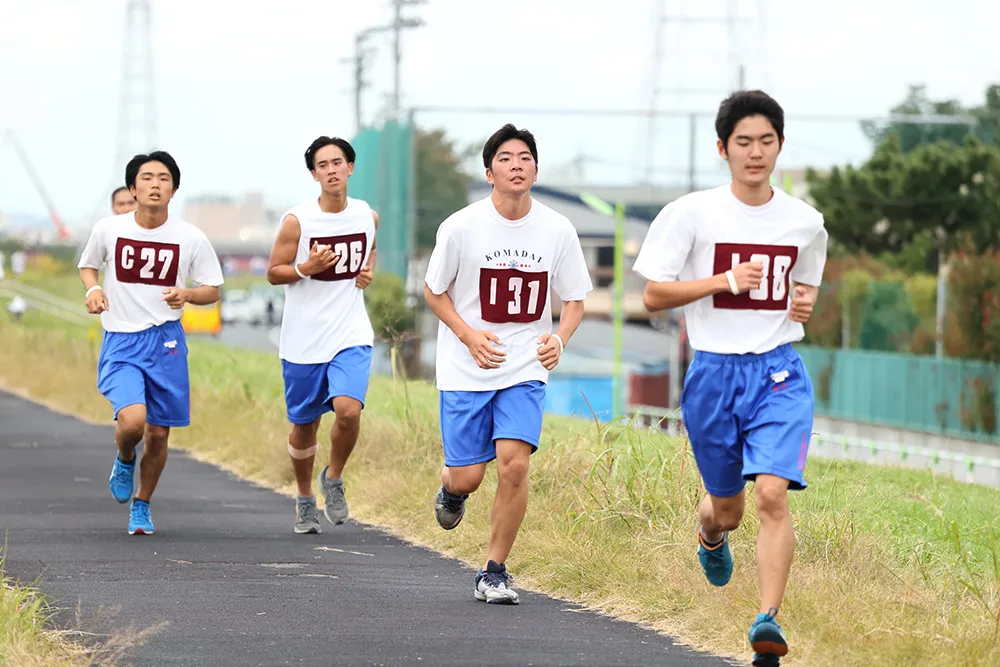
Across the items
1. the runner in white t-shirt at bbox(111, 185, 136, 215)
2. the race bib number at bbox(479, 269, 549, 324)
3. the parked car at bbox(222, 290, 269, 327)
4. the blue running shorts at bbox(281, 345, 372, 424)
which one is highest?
the runner in white t-shirt at bbox(111, 185, 136, 215)

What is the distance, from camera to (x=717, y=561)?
7.64 meters

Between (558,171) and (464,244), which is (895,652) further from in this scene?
(558,171)

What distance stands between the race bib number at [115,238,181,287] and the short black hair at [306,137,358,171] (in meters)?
0.92

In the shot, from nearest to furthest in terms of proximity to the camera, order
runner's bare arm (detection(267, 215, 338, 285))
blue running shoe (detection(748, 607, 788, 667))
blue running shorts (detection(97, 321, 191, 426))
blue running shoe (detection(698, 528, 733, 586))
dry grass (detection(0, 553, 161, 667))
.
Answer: blue running shoe (detection(748, 607, 788, 667))
dry grass (detection(0, 553, 161, 667))
blue running shoe (detection(698, 528, 733, 586))
runner's bare arm (detection(267, 215, 338, 285))
blue running shorts (detection(97, 321, 191, 426))

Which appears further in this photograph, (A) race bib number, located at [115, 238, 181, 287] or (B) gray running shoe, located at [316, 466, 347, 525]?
(B) gray running shoe, located at [316, 466, 347, 525]

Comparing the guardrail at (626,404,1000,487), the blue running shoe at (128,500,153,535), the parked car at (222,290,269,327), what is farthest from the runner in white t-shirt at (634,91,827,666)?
the parked car at (222,290,269,327)

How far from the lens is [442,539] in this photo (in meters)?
10.5

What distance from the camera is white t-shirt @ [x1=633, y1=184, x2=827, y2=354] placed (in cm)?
698

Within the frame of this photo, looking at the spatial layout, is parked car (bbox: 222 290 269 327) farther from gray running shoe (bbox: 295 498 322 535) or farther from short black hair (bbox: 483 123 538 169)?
short black hair (bbox: 483 123 538 169)

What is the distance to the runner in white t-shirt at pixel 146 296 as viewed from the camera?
1067 cm

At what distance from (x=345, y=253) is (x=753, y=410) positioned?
4163 millimetres

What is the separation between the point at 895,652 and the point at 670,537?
100 inches

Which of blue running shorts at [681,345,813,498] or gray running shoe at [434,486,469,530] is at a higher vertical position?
blue running shorts at [681,345,813,498]

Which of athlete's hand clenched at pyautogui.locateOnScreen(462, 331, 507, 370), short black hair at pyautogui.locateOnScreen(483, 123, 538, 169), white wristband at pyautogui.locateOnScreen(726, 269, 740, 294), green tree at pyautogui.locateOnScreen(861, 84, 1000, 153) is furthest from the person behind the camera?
green tree at pyautogui.locateOnScreen(861, 84, 1000, 153)
